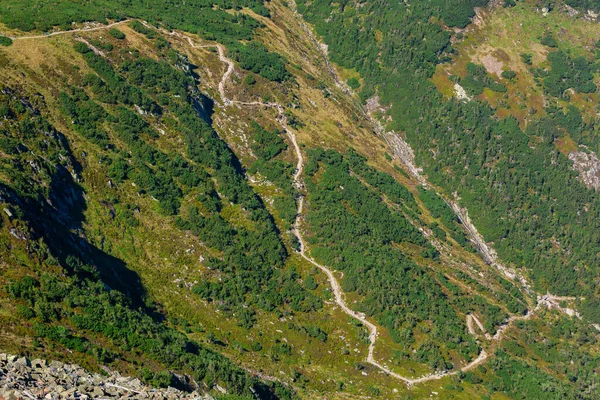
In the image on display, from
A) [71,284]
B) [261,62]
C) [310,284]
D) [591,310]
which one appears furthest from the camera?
[261,62]

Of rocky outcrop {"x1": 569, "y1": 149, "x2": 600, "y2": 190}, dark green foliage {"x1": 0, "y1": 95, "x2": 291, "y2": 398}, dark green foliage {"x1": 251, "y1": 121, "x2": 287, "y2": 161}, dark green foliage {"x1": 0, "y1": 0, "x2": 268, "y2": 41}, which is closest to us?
dark green foliage {"x1": 0, "y1": 95, "x2": 291, "y2": 398}

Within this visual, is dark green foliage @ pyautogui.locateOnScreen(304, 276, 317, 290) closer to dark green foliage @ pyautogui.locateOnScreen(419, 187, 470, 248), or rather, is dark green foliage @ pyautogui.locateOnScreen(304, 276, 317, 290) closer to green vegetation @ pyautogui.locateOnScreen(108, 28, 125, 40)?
dark green foliage @ pyautogui.locateOnScreen(419, 187, 470, 248)

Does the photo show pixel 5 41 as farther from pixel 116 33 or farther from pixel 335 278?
pixel 335 278

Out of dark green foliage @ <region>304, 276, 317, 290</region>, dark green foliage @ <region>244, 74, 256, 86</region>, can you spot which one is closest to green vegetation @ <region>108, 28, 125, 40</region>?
dark green foliage @ <region>244, 74, 256, 86</region>

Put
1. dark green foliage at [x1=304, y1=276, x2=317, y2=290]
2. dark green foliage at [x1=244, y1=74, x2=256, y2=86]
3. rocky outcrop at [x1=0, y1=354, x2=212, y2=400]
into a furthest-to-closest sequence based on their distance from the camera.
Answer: dark green foliage at [x1=244, y1=74, x2=256, y2=86] → dark green foliage at [x1=304, y1=276, x2=317, y2=290] → rocky outcrop at [x1=0, y1=354, x2=212, y2=400]

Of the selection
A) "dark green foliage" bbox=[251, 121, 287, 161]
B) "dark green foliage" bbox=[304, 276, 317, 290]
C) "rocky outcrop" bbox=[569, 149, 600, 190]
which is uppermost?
"rocky outcrop" bbox=[569, 149, 600, 190]

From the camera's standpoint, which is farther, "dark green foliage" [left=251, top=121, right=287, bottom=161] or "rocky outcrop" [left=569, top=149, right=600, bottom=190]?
"rocky outcrop" [left=569, top=149, right=600, bottom=190]

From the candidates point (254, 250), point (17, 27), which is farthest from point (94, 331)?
point (17, 27)

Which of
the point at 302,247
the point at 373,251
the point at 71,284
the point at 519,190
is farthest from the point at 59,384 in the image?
the point at 519,190

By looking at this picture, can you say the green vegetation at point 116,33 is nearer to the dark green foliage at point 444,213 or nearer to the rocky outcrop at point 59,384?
the dark green foliage at point 444,213

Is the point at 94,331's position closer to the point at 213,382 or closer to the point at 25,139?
the point at 213,382
